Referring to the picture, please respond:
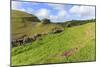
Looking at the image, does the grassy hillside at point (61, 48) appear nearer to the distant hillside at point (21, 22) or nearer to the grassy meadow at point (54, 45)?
the grassy meadow at point (54, 45)

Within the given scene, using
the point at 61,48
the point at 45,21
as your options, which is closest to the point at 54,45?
the point at 61,48

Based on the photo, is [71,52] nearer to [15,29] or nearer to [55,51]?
[55,51]

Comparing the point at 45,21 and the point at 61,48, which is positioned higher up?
the point at 45,21

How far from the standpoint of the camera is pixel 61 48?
8.91ft

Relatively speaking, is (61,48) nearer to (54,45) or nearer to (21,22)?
(54,45)

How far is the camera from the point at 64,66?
2.75m

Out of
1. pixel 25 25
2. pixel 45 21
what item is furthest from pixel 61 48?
pixel 25 25

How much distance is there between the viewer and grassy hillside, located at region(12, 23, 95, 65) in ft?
8.33

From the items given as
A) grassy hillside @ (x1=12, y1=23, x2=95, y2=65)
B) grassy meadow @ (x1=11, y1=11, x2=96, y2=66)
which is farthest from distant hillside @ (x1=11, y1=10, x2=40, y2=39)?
grassy hillside @ (x1=12, y1=23, x2=95, y2=65)

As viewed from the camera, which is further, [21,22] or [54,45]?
[54,45]

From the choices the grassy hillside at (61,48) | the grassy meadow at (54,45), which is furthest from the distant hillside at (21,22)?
the grassy hillside at (61,48)
